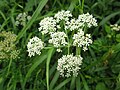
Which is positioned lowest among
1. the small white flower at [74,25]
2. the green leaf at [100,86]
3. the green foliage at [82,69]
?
the green leaf at [100,86]

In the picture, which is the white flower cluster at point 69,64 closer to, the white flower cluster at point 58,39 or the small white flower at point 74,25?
the white flower cluster at point 58,39

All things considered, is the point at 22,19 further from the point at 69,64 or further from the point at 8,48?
the point at 69,64

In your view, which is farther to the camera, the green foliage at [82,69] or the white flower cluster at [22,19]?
the white flower cluster at [22,19]

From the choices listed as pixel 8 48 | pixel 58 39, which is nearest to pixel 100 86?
pixel 58 39

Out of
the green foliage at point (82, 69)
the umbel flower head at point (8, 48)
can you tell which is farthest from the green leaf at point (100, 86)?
the umbel flower head at point (8, 48)

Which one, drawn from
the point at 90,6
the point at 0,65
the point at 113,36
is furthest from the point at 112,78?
the point at 0,65

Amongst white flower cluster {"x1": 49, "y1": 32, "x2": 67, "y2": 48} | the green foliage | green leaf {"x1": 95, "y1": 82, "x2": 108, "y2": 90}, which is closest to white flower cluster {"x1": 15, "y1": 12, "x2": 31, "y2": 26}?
the green foliage

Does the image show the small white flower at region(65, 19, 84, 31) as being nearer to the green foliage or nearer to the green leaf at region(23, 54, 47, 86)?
the green foliage

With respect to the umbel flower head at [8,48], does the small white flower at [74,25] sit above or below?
above
